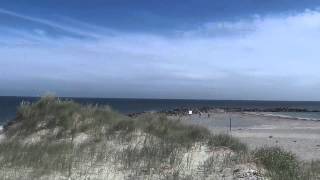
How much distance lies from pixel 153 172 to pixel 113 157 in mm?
1902

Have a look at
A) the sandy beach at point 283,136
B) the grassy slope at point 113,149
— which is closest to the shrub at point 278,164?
the grassy slope at point 113,149

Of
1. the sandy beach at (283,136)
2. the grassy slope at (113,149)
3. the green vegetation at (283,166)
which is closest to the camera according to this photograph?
the green vegetation at (283,166)

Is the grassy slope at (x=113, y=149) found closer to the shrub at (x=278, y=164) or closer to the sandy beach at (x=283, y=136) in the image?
the shrub at (x=278, y=164)

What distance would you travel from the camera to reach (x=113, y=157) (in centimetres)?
1415

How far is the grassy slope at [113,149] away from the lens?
1241 centimetres

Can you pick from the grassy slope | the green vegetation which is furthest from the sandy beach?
the green vegetation

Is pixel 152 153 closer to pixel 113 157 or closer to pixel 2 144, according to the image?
pixel 113 157

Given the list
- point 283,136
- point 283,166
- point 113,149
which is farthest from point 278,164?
point 283,136

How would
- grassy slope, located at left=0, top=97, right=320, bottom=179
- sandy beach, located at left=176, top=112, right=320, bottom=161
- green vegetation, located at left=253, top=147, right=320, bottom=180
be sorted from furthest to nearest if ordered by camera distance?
sandy beach, located at left=176, top=112, right=320, bottom=161
grassy slope, located at left=0, top=97, right=320, bottom=179
green vegetation, located at left=253, top=147, right=320, bottom=180

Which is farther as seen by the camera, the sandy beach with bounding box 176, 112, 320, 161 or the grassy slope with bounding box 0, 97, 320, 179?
the sandy beach with bounding box 176, 112, 320, 161

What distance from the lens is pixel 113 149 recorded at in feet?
50.1

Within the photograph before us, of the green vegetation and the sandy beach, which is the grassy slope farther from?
the sandy beach

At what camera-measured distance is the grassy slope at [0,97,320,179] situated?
12.4m

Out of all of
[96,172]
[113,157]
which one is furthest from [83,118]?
[96,172]
